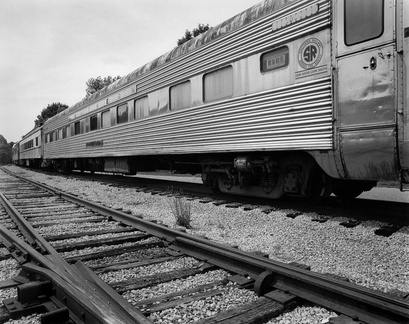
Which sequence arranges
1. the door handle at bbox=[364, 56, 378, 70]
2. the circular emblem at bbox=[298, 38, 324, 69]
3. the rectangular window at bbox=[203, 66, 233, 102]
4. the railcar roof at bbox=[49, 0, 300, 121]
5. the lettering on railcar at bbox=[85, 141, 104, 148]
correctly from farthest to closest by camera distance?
the lettering on railcar at bbox=[85, 141, 104, 148] → the rectangular window at bbox=[203, 66, 233, 102] → the railcar roof at bbox=[49, 0, 300, 121] → the circular emblem at bbox=[298, 38, 324, 69] → the door handle at bbox=[364, 56, 378, 70]

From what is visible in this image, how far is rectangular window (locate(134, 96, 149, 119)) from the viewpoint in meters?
9.04

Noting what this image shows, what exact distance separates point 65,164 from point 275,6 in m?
16.4

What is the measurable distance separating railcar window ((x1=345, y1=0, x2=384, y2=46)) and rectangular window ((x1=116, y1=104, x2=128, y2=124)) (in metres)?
7.08

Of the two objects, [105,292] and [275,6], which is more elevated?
[275,6]

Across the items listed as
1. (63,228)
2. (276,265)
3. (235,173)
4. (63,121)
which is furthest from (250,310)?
(63,121)

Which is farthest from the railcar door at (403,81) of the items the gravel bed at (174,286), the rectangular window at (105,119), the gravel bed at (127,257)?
the rectangular window at (105,119)

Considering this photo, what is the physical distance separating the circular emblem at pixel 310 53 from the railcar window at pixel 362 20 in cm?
42

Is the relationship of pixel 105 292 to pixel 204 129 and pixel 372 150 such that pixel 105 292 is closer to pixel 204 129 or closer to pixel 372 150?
pixel 372 150

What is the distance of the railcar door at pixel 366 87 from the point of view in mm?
3926

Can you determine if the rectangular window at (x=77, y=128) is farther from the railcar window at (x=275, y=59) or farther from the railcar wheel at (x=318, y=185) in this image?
the railcar wheel at (x=318, y=185)

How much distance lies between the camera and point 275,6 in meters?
5.36

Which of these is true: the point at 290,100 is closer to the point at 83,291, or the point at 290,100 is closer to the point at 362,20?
the point at 362,20

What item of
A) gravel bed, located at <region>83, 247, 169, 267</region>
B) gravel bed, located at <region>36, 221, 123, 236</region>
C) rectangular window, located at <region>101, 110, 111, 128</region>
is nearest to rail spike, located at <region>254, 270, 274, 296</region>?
gravel bed, located at <region>83, 247, 169, 267</region>

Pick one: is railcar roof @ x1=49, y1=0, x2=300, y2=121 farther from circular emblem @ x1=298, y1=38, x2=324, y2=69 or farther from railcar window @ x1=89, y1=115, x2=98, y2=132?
railcar window @ x1=89, y1=115, x2=98, y2=132
